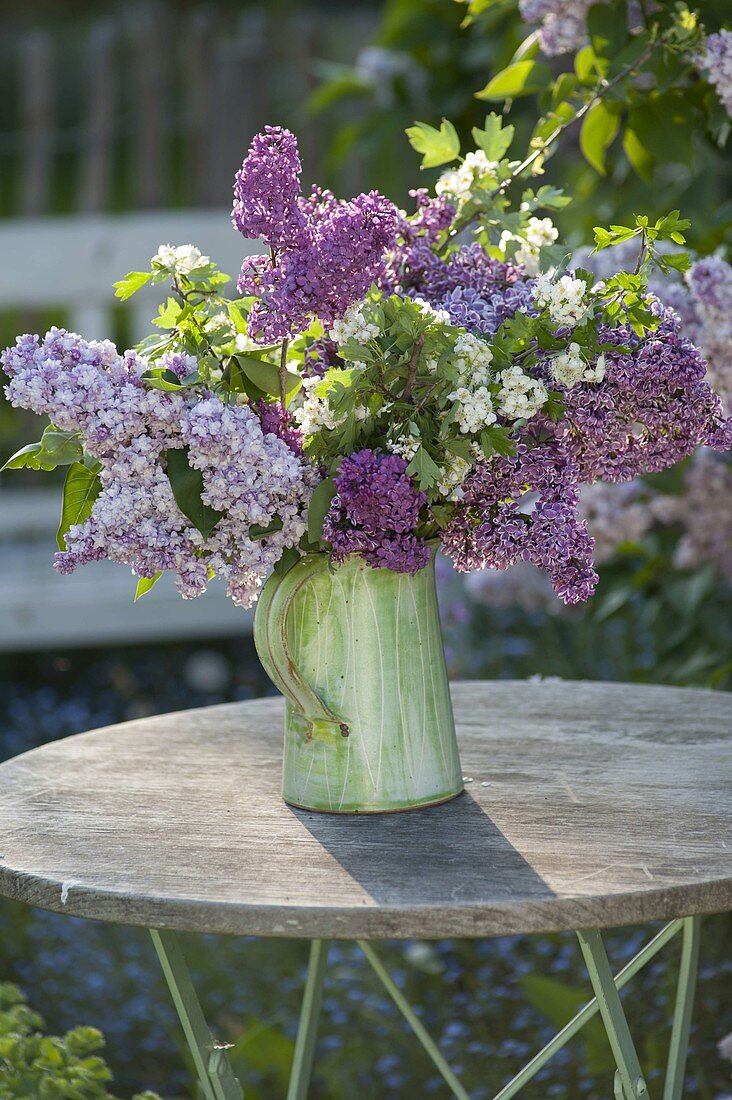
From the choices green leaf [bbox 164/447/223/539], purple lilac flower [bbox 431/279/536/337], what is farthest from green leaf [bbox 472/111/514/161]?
green leaf [bbox 164/447/223/539]

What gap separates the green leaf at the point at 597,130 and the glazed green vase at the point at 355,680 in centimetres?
100

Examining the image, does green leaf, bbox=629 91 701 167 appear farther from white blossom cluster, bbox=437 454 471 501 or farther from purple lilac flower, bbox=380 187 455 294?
white blossom cluster, bbox=437 454 471 501

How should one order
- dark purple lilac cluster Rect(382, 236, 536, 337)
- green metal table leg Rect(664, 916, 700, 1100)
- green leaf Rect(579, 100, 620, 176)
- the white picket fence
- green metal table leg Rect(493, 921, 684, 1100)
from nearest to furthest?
dark purple lilac cluster Rect(382, 236, 536, 337), green metal table leg Rect(493, 921, 684, 1100), green metal table leg Rect(664, 916, 700, 1100), green leaf Rect(579, 100, 620, 176), the white picket fence

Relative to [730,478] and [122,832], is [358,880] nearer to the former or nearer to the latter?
[122,832]

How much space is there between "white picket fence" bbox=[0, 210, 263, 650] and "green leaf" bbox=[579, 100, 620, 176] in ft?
8.53

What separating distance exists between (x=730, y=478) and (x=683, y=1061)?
1.20 m

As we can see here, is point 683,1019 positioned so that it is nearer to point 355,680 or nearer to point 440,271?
point 355,680

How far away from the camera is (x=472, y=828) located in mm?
1418

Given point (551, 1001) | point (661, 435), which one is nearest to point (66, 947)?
point (551, 1001)

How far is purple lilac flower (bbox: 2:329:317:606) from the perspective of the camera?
1277mm

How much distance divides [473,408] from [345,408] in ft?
0.39

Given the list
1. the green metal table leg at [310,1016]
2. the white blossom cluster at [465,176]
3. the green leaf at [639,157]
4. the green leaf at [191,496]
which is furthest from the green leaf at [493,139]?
the green metal table leg at [310,1016]

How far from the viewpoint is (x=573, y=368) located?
132 centimetres

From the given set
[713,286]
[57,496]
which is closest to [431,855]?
[713,286]
